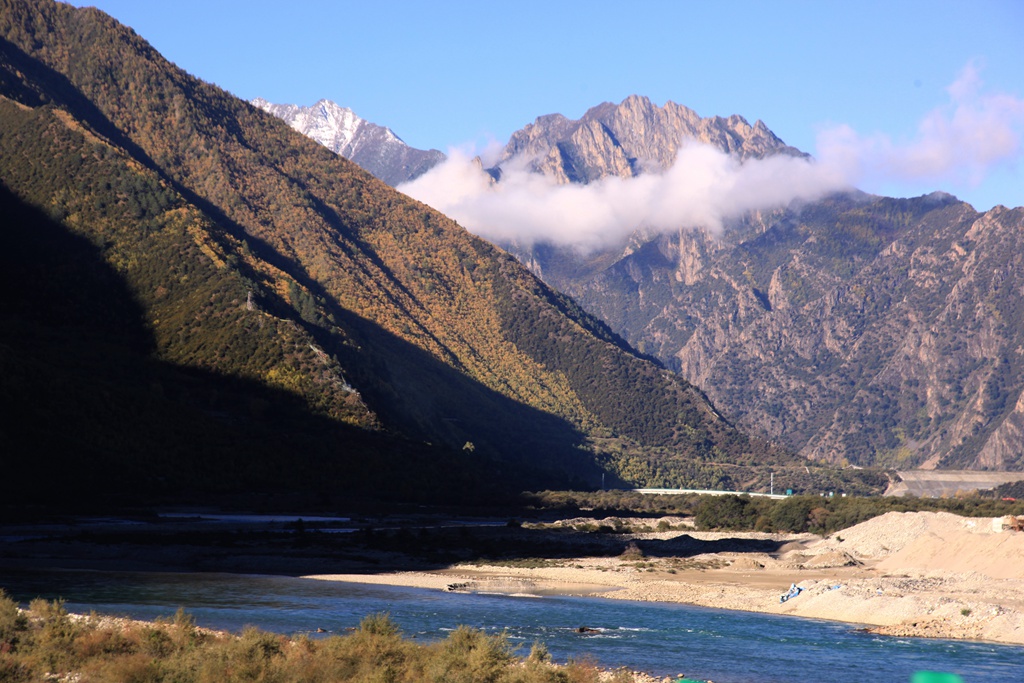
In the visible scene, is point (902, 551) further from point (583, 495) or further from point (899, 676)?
point (583, 495)

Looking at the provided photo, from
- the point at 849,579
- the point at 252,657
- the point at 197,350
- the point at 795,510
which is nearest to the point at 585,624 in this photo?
the point at 252,657

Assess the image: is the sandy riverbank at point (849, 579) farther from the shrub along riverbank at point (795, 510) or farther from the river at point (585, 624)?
the shrub along riverbank at point (795, 510)

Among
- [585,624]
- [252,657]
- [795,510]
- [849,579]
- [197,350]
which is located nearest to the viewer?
[252,657]

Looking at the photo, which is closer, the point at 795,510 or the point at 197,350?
the point at 795,510

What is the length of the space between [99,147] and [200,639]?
13986 centimetres

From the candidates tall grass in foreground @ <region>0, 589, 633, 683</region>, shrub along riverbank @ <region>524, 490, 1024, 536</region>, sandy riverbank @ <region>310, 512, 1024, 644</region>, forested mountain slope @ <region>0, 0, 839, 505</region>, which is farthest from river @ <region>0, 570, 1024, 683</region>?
shrub along riverbank @ <region>524, 490, 1024, 536</region>

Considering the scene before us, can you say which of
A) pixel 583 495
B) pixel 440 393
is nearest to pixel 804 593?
pixel 583 495

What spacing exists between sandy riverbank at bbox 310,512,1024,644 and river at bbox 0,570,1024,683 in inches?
90.1

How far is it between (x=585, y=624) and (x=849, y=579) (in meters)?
22.8

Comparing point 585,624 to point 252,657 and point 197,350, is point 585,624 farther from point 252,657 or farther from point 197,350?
point 197,350

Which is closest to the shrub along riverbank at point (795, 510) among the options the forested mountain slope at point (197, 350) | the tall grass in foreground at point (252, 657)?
the forested mountain slope at point (197, 350)

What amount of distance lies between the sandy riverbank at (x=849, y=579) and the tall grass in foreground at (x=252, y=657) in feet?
71.6

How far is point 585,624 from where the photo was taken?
49.5 m

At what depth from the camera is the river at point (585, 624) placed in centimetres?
4091
